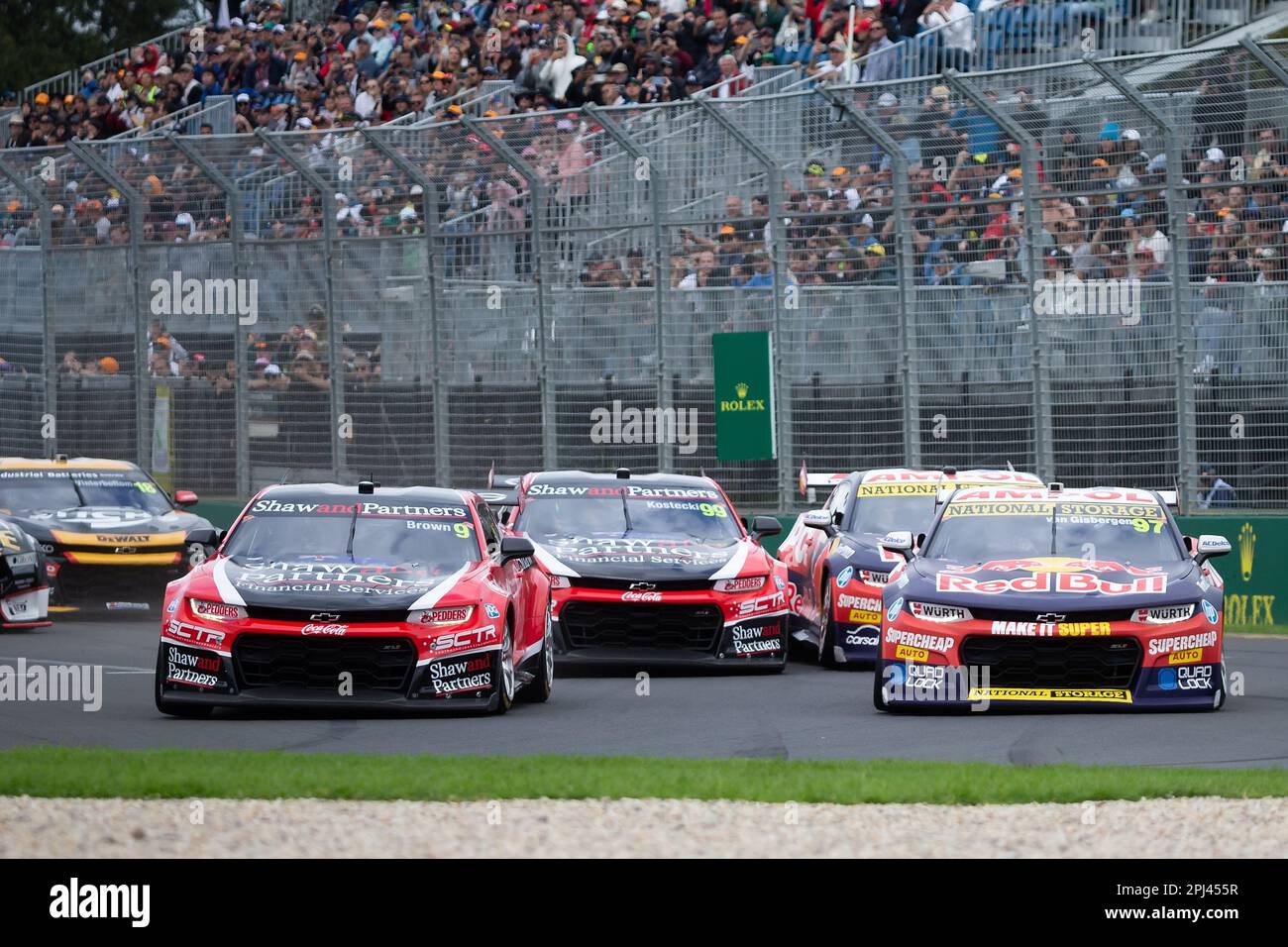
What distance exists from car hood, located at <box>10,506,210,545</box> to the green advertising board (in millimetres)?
9026

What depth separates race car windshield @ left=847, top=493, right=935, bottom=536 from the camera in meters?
17.5

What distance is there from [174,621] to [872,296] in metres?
10.4

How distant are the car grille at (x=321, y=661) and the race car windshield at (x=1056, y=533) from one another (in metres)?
3.31

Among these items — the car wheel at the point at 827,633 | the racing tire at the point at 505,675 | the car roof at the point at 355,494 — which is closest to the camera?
the racing tire at the point at 505,675

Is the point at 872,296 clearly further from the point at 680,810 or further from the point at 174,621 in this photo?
the point at 680,810

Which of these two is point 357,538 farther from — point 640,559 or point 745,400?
point 745,400

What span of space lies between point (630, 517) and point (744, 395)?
517 centimetres

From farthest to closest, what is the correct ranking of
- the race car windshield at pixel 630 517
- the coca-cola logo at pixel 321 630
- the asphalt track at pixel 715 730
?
the race car windshield at pixel 630 517 → the coca-cola logo at pixel 321 630 → the asphalt track at pixel 715 730

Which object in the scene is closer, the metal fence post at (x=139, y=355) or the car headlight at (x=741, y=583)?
the car headlight at (x=741, y=583)

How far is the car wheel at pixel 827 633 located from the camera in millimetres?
16750

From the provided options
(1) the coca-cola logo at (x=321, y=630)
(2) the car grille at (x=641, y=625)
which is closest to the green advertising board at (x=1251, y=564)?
(2) the car grille at (x=641, y=625)

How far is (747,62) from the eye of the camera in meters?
27.8
